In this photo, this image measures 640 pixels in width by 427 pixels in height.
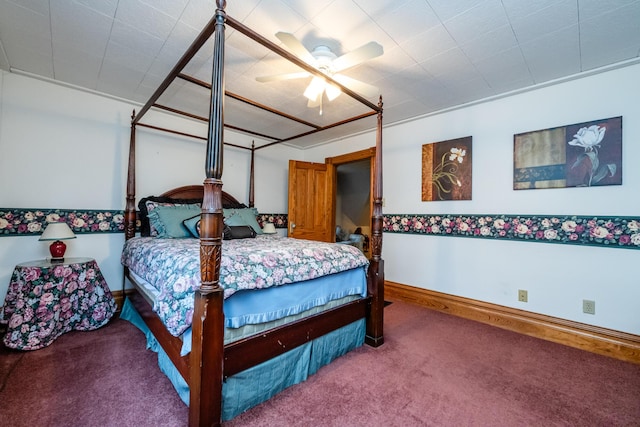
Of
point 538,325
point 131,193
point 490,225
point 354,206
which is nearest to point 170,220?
point 131,193

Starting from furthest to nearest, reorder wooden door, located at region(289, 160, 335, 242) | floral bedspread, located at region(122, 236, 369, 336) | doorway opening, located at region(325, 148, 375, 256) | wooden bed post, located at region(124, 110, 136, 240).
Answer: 1. doorway opening, located at region(325, 148, 375, 256)
2. wooden door, located at region(289, 160, 335, 242)
3. wooden bed post, located at region(124, 110, 136, 240)
4. floral bedspread, located at region(122, 236, 369, 336)

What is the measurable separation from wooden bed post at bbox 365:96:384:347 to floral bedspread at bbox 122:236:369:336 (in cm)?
16

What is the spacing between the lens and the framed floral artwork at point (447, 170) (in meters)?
3.09

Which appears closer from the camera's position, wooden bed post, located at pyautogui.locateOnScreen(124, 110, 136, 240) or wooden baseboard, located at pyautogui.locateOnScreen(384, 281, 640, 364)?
wooden baseboard, located at pyautogui.locateOnScreen(384, 281, 640, 364)

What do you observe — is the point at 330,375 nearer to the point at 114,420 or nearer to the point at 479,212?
the point at 114,420

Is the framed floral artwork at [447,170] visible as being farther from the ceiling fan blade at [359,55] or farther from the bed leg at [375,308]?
the ceiling fan blade at [359,55]

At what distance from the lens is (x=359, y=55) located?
182cm

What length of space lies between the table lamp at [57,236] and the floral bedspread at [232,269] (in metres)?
0.80

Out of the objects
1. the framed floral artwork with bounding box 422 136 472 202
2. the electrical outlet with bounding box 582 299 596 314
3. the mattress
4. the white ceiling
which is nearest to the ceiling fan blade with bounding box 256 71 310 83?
the white ceiling

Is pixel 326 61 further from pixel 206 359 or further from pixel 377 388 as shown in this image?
pixel 377 388

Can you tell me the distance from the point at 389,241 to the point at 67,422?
341 centimetres

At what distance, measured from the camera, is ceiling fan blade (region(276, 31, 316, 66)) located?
166 cm

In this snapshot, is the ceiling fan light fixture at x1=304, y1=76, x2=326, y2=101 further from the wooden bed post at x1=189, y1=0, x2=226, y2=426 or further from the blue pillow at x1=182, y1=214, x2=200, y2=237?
the blue pillow at x1=182, y1=214, x2=200, y2=237

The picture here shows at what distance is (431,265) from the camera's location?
335 centimetres
